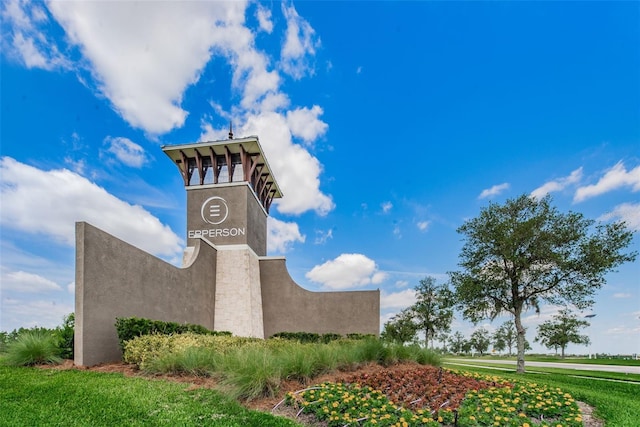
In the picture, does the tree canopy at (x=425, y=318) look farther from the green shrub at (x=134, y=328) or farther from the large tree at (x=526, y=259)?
the green shrub at (x=134, y=328)

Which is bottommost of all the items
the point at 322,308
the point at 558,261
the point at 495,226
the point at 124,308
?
the point at 322,308

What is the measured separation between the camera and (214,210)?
19656mm

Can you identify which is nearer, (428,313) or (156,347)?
(156,347)

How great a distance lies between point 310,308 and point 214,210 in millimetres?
7144

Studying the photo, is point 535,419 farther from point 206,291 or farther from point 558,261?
point 206,291

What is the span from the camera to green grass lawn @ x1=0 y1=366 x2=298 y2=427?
4.64 metres

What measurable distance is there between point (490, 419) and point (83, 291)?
863 cm

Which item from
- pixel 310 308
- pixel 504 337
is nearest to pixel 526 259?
pixel 310 308

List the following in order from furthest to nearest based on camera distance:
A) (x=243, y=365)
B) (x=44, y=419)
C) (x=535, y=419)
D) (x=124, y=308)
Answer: (x=124, y=308), (x=243, y=365), (x=535, y=419), (x=44, y=419)

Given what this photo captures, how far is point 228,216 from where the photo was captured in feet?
64.0

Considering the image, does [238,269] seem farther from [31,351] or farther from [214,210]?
[31,351]

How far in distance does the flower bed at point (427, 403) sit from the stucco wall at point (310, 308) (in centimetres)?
1173

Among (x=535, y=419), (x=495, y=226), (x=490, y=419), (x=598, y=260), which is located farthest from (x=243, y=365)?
(x=598, y=260)

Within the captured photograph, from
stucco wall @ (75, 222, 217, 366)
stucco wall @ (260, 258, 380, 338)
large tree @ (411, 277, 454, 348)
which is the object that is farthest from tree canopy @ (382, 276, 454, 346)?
stucco wall @ (75, 222, 217, 366)
